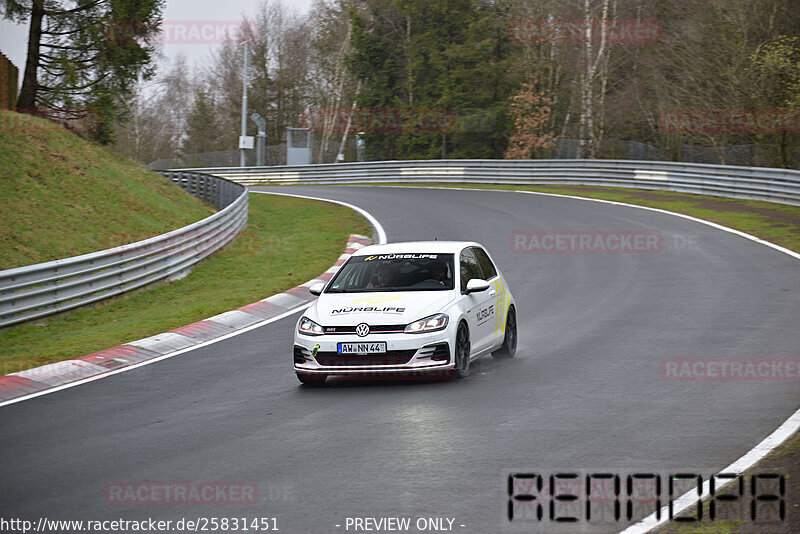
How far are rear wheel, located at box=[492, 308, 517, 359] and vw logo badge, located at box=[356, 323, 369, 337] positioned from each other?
7.78 ft

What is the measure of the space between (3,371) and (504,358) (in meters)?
6.11

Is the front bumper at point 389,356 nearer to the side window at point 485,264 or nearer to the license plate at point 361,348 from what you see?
the license plate at point 361,348

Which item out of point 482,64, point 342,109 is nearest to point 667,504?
point 482,64

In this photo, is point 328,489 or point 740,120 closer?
point 328,489

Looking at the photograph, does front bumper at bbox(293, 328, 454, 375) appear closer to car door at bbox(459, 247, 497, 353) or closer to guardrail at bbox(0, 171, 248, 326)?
car door at bbox(459, 247, 497, 353)

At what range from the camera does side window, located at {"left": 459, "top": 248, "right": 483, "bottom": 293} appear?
1138 cm

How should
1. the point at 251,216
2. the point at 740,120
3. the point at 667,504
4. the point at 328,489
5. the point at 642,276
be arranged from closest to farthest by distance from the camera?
the point at 667,504 → the point at 328,489 → the point at 642,276 → the point at 251,216 → the point at 740,120

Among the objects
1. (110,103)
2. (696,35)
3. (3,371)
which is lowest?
(3,371)

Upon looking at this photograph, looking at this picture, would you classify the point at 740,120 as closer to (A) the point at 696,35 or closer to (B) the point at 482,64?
(A) the point at 696,35

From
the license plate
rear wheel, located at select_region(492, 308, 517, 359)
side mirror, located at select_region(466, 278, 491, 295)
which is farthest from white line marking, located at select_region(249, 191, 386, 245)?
the license plate

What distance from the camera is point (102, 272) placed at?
677 inches

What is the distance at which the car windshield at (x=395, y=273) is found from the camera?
11.2 metres

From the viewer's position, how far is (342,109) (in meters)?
77.7

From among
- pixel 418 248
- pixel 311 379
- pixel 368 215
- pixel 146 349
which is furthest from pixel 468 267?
pixel 368 215
